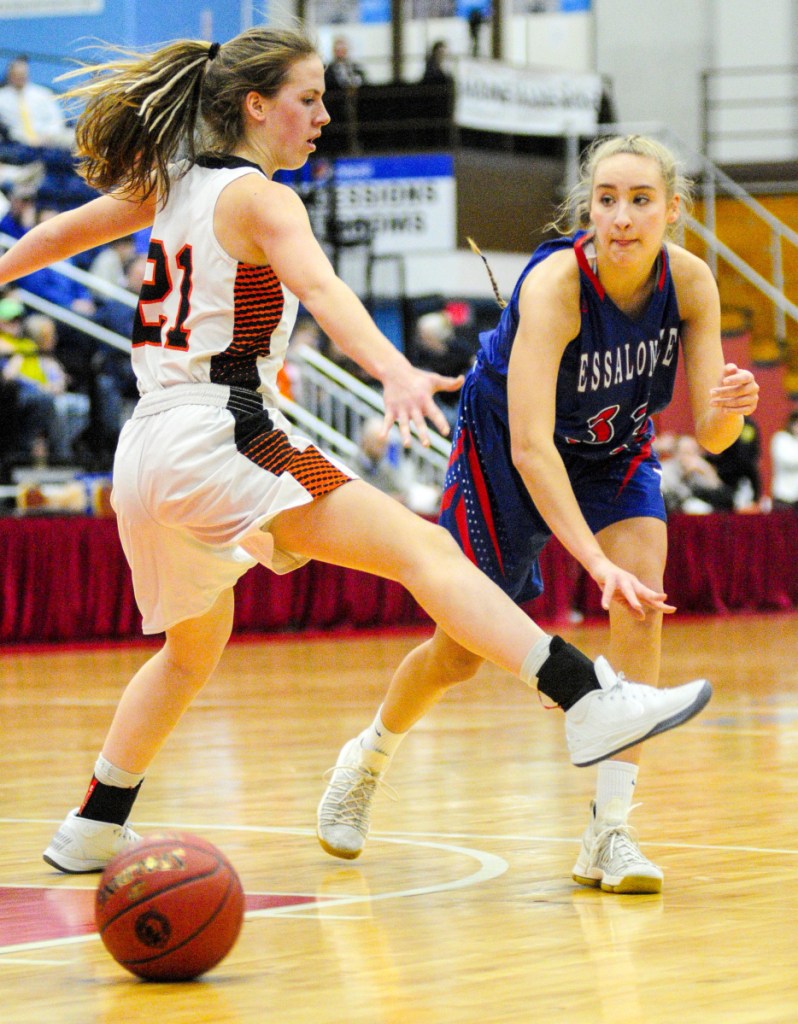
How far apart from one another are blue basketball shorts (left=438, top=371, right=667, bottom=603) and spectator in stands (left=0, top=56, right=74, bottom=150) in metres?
12.5

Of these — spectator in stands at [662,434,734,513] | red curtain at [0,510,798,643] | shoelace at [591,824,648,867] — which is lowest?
red curtain at [0,510,798,643]

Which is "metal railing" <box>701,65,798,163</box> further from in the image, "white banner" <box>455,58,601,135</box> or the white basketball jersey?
the white basketball jersey

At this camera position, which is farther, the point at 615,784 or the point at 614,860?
the point at 615,784

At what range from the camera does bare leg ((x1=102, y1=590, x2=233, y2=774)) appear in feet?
13.1

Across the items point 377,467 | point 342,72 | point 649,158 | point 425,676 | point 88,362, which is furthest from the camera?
point 342,72

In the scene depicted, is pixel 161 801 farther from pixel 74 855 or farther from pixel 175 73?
pixel 175 73

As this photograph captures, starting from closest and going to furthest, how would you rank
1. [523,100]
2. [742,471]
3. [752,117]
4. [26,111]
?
[742,471], [26,111], [523,100], [752,117]

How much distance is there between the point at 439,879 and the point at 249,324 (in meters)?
1.29

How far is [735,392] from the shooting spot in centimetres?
371

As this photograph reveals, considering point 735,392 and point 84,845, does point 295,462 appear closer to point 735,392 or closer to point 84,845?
point 735,392

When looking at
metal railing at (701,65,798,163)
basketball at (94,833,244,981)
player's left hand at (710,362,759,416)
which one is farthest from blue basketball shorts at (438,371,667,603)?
metal railing at (701,65,798,163)

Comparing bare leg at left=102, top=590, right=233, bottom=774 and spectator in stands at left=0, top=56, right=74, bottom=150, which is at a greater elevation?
spectator in stands at left=0, top=56, right=74, bottom=150

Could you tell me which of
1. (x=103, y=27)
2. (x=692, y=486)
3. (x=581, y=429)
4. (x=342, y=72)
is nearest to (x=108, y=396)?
(x=692, y=486)

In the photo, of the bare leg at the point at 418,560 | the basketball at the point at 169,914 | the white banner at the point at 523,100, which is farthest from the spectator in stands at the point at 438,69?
the basketball at the point at 169,914
